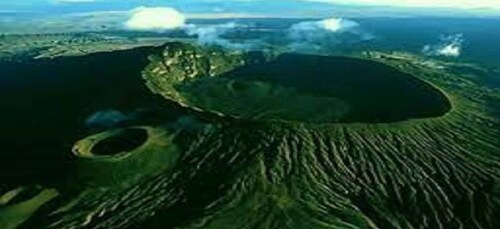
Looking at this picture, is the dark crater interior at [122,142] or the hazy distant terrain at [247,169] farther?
the dark crater interior at [122,142]

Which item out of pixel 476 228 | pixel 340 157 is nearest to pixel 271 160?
pixel 340 157

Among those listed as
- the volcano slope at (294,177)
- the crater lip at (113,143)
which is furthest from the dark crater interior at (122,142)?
the volcano slope at (294,177)

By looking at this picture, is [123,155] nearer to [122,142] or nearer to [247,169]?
[122,142]

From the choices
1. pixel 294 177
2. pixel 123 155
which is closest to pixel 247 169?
pixel 294 177

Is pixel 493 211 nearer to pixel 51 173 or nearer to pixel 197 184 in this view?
pixel 197 184

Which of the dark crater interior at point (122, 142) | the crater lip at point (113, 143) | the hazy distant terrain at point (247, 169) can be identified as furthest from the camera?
the dark crater interior at point (122, 142)

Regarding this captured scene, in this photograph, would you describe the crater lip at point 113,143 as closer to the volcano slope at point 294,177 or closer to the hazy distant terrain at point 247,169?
the hazy distant terrain at point 247,169

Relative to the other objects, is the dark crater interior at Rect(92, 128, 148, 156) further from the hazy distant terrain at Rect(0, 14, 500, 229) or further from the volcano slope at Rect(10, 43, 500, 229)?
the volcano slope at Rect(10, 43, 500, 229)

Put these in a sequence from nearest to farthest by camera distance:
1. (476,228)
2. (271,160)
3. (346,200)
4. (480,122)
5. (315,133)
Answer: (476,228) → (346,200) → (271,160) → (315,133) → (480,122)
